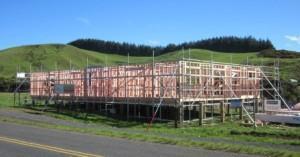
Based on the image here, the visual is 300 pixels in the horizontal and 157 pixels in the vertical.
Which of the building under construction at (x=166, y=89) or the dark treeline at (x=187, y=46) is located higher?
the dark treeline at (x=187, y=46)

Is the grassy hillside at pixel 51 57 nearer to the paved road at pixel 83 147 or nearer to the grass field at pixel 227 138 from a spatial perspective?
the grass field at pixel 227 138

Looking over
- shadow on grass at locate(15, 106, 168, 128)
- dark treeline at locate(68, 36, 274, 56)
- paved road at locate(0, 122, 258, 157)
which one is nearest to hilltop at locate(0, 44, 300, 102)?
dark treeline at locate(68, 36, 274, 56)

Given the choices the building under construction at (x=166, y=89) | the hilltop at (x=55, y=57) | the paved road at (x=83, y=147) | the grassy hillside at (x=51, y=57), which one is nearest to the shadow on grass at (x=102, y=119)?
the building under construction at (x=166, y=89)

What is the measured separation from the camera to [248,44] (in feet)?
468

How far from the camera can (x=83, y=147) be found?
15219mm

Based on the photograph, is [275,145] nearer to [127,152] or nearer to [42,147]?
[127,152]

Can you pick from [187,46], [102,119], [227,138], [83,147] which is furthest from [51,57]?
[83,147]

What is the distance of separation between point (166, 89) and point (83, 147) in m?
15.8

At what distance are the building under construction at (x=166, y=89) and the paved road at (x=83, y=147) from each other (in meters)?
10.7

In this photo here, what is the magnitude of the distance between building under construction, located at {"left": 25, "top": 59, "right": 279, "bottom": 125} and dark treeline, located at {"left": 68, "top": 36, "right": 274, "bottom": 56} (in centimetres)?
10189

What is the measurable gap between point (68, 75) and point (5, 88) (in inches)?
1962

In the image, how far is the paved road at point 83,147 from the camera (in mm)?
13781

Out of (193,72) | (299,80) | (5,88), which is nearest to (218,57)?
(5,88)

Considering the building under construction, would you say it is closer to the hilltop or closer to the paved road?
the paved road
